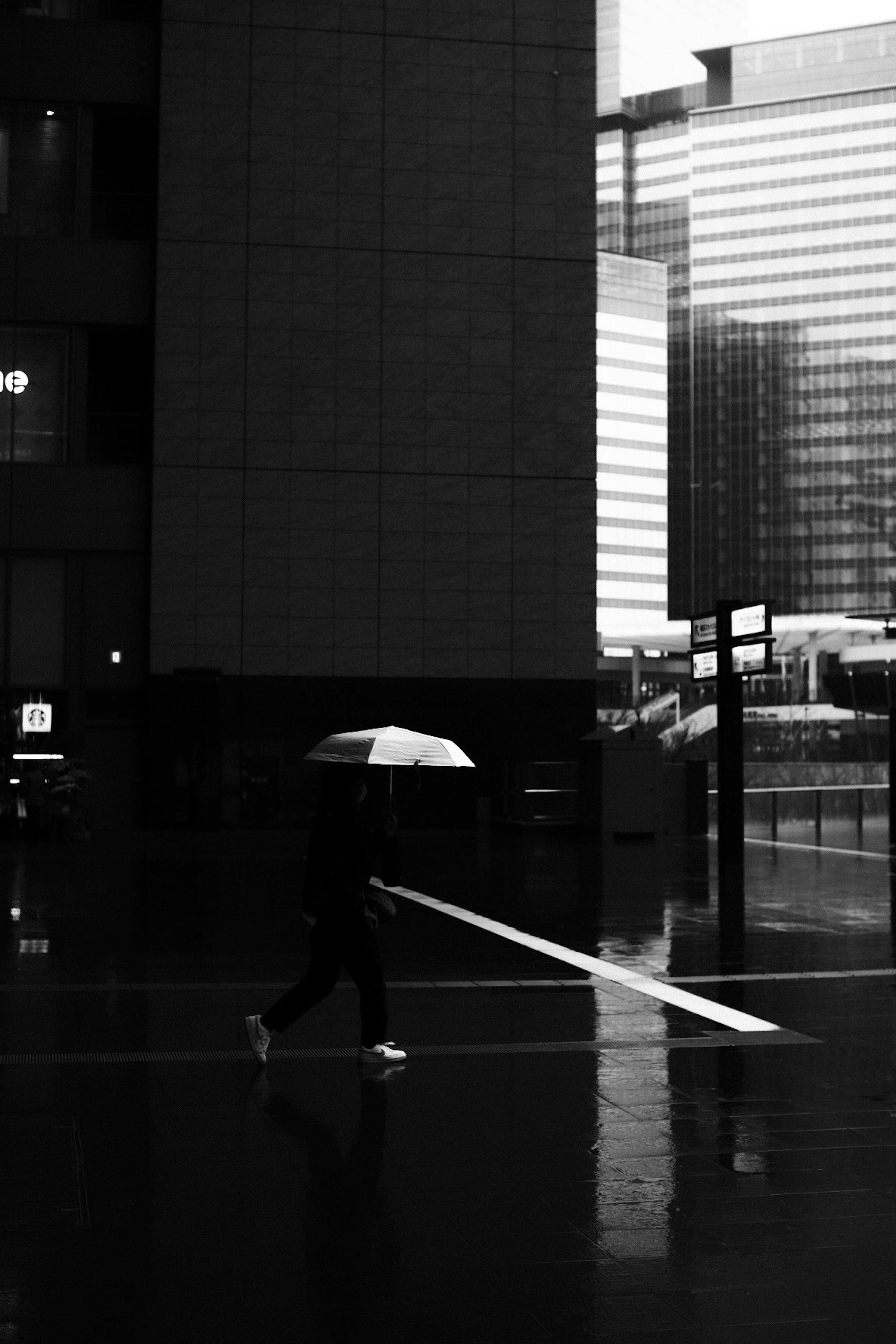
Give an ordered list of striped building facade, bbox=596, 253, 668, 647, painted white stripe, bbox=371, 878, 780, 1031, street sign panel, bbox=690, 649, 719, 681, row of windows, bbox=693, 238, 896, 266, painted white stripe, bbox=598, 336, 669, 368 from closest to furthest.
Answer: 1. painted white stripe, bbox=371, 878, 780, 1031
2. street sign panel, bbox=690, 649, 719, 681
3. painted white stripe, bbox=598, 336, 669, 368
4. striped building facade, bbox=596, 253, 668, 647
5. row of windows, bbox=693, 238, 896, 266

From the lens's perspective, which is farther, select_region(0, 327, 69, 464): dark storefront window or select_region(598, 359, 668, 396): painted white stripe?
select_region(598, 359, 668, 396): painted white stripe

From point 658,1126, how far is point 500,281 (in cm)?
3030

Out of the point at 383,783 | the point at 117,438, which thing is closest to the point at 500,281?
the point at 117,438

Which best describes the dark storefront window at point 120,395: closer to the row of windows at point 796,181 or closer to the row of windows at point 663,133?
the row of windows at point 796,181

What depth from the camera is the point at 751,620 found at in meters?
24.5

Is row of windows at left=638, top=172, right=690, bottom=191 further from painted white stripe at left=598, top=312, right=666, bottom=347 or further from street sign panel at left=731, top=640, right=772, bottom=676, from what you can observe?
street sign panel at left=731, top=640, right=772, bottom=676

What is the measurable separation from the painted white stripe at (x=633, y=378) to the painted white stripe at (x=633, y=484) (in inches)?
350

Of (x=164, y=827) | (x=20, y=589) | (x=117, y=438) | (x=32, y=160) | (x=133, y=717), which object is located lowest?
(x=164, y=827)

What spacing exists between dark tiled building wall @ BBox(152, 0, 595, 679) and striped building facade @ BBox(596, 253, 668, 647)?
420 feet

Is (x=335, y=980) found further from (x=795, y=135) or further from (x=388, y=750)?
(x=795, y=135)

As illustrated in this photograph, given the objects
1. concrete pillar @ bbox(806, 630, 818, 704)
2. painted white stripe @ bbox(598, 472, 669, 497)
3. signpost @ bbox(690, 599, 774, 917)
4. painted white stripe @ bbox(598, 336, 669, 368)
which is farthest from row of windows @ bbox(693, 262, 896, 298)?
signpost @ bbox(690, 599, 774, 917)

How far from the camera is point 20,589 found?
1328 inches

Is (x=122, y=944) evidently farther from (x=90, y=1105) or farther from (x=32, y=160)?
(x=32, y=160)

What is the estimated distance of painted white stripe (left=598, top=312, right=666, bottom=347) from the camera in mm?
164250
